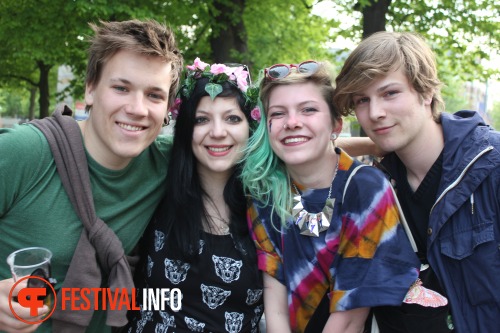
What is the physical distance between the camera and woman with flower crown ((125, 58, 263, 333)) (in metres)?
2.76

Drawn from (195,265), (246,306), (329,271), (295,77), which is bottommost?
(246,306)

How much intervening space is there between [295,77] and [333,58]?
1063 cm

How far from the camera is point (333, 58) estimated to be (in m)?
12.9

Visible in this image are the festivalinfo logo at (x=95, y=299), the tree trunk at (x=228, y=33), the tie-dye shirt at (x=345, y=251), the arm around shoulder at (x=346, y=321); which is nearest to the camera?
the festivalinfo logo at (x=95, y=299)

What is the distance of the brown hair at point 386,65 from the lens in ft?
8.89

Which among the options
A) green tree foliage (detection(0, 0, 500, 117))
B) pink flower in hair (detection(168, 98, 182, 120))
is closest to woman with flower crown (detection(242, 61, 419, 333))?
pink flower in hair (detection(168, 98, 182, 120))

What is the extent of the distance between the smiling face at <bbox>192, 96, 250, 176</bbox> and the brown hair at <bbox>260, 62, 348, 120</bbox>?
23 cm

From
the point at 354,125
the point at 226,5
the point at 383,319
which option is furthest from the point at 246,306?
the point at 226,5

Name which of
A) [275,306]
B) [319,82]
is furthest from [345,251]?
[319,82]

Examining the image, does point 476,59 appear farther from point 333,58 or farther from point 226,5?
point 226,5

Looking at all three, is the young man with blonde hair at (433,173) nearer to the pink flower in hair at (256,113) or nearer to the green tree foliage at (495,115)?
the pink flower in hair at (256,113)

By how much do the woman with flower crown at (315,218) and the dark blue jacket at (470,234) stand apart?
26 cm

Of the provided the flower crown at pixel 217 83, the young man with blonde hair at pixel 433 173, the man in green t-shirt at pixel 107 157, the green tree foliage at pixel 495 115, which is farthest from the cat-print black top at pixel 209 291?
the green tree foliage at pixel 495 115

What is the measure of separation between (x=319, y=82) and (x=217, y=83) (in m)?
0.69
